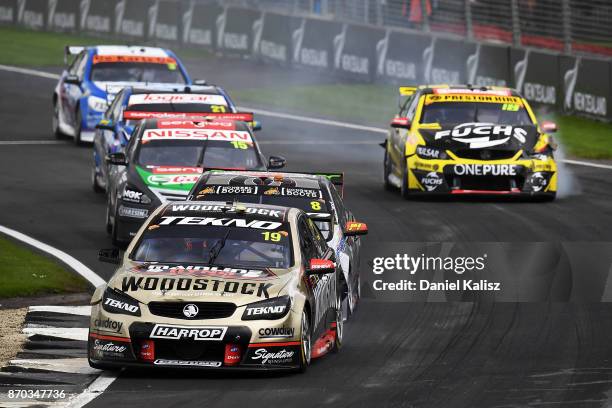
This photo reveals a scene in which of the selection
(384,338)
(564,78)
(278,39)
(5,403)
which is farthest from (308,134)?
(5,403)

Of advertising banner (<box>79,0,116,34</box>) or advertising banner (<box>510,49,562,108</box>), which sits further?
advertising banner (<box>79,0,116,34</box>)

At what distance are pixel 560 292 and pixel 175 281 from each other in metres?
5.44

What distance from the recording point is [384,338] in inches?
567

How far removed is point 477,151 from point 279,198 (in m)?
7.90

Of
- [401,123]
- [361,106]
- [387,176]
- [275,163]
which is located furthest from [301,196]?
[361,106]

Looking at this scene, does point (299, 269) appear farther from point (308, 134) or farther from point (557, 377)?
point (308, 134)

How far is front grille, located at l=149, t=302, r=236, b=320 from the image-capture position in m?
12.2

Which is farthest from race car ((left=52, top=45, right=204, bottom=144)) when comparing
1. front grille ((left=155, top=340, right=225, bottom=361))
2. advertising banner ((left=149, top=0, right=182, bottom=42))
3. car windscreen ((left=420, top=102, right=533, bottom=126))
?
advertising banner ((left=149, top=0, right=182, bottom=42))

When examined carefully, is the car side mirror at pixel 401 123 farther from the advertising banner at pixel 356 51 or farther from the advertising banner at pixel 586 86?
the advertising banner at pixel 356 51

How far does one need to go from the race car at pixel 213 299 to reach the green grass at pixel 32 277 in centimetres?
361

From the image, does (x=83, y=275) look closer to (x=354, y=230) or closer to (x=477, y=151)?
(x=354, y=230)

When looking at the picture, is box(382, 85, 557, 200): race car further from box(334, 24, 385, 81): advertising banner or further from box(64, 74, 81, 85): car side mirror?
box(334, 24, 385, 81): advertising banner

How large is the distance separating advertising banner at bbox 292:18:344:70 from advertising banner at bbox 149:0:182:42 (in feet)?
19.6

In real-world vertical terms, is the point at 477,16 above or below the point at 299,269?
below
